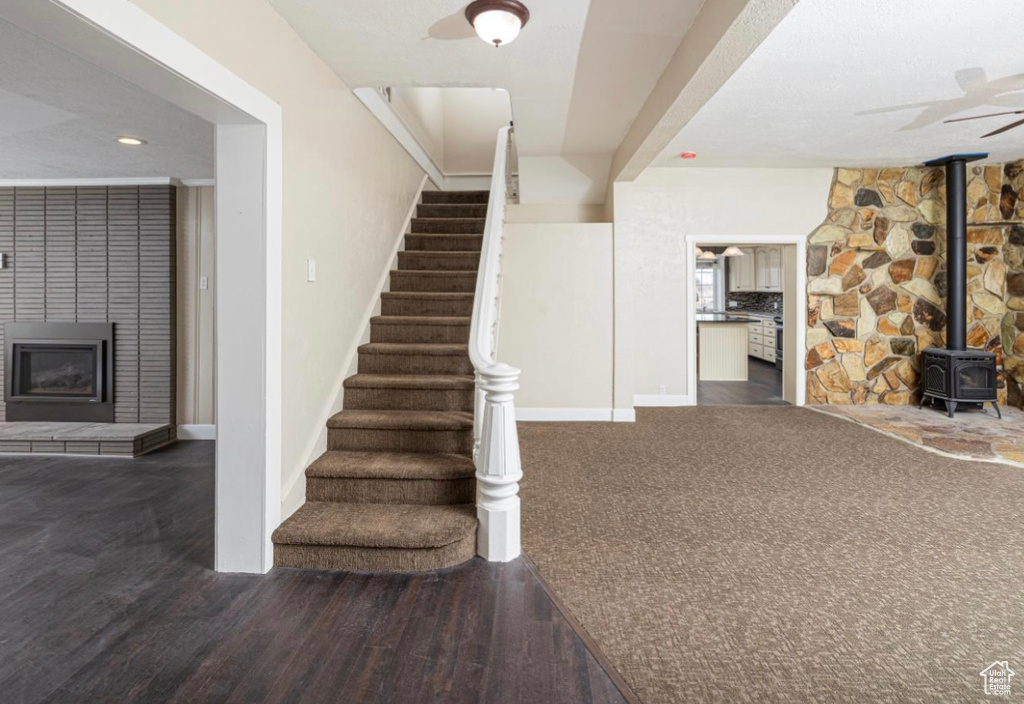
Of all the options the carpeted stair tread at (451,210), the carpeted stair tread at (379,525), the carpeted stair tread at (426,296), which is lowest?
the carpeted stair tread at (379,525)

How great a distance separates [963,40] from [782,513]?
276 cm

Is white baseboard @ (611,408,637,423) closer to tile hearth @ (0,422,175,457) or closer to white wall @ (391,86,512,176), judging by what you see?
white wall @ (391,86,512,176)

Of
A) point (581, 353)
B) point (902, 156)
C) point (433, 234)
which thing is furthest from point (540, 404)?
point (902, 156)

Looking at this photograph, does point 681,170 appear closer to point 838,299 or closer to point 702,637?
point 838,299

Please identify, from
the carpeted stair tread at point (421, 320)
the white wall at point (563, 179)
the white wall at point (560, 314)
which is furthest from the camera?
the white wall at point (563, 179)

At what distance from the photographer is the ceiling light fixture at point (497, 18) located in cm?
221

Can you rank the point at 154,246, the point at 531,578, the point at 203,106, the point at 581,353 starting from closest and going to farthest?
the point at 203,106, the point at 531,578, the point at 154,246, the point at 581,353

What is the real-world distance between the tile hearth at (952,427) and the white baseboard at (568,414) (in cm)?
226

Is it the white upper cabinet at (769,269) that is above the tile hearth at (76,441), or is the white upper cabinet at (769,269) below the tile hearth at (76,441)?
above

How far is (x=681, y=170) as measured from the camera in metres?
5.39

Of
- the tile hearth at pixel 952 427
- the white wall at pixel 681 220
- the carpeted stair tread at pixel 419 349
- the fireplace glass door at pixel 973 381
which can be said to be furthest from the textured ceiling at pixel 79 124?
the fireplace glass door at pixel 973 381

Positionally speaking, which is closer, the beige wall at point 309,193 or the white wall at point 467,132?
the beige wall at point 309,193

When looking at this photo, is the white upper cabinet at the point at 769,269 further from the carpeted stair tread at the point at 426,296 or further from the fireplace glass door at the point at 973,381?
the carpeted stair tread at the point at 426,296

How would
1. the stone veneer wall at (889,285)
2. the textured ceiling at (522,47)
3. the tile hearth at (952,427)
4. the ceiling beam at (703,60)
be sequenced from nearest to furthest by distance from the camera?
the ceiling beam at (703,60), the textured ceiling at (522,47), the tile hearth at (952,427), the stone veneer wall at (889,285)
